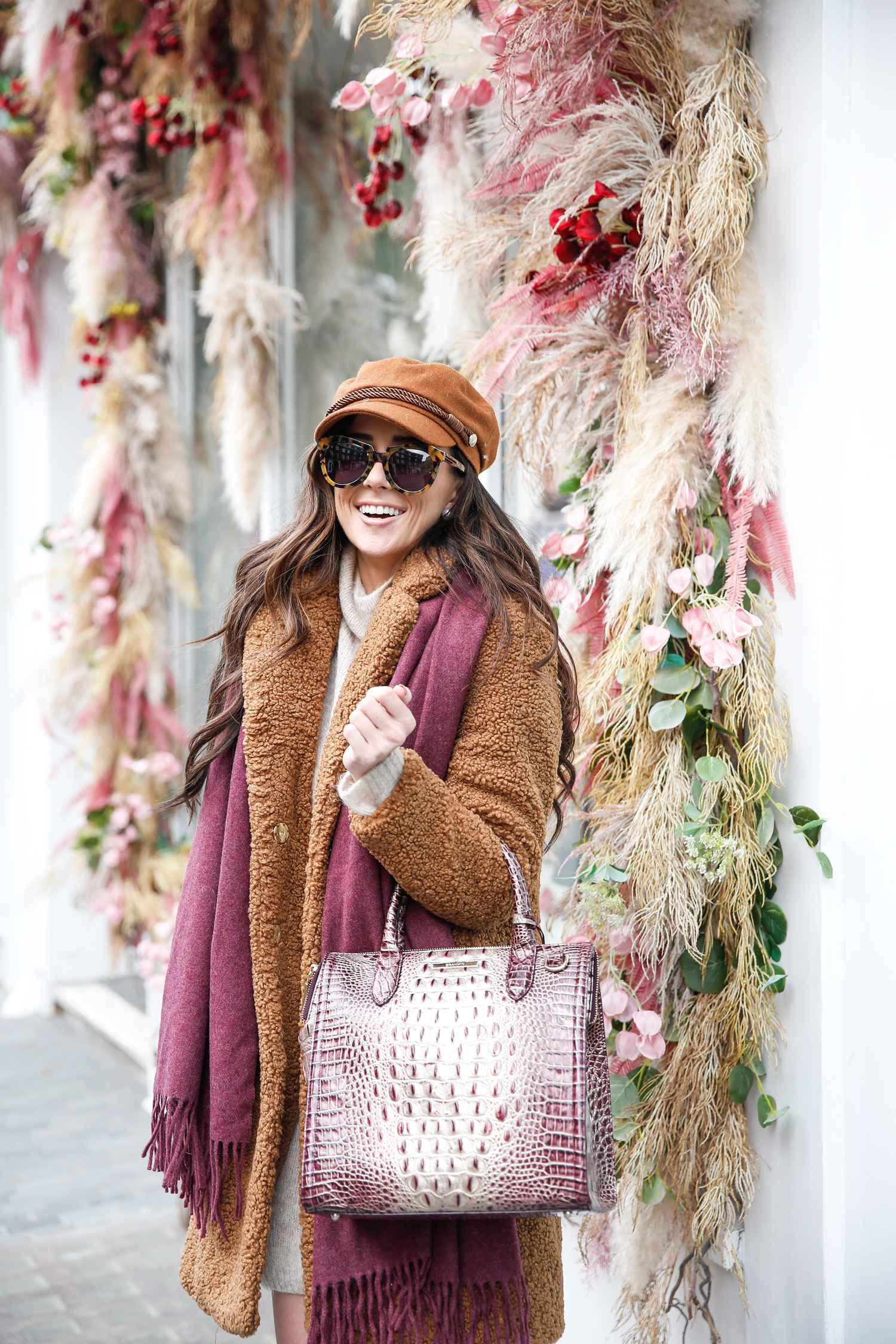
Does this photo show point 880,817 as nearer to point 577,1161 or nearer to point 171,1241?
point 577,1161

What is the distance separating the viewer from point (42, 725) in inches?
193

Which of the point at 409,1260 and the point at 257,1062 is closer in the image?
the point at 409,1260

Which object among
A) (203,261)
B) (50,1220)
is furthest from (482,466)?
(50,1220)

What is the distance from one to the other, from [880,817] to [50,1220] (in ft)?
8.66

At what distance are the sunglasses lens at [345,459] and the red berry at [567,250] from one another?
55 centimetres

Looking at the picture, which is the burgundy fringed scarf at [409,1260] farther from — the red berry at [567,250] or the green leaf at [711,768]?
the red berry at [567,250]

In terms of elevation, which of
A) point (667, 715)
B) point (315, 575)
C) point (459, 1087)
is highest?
point (315, 575)

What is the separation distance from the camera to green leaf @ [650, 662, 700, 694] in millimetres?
1813

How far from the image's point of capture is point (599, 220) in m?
1.84

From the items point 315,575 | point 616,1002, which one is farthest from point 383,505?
point 616,1002

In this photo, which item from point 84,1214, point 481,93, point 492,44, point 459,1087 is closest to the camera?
point 459,1087

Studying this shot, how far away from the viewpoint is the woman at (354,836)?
1.41m

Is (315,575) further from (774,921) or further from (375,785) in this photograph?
(774,921)

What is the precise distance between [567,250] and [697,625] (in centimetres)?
63
